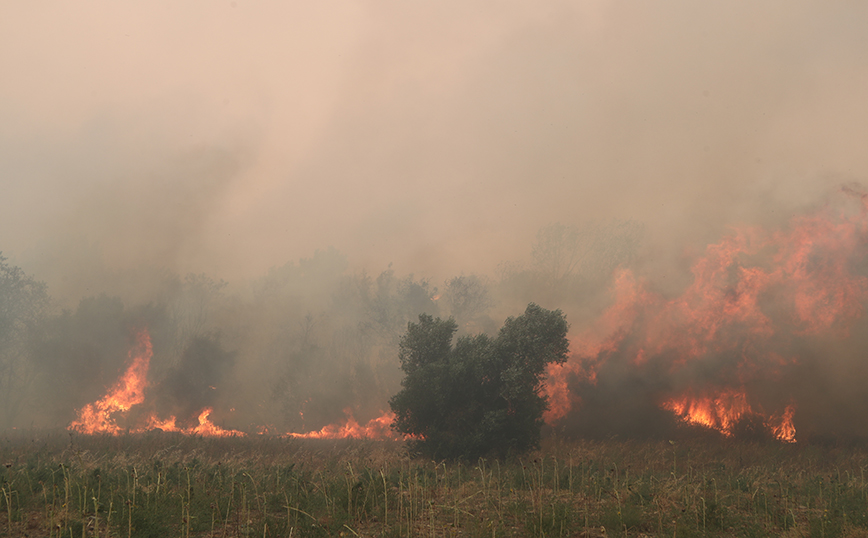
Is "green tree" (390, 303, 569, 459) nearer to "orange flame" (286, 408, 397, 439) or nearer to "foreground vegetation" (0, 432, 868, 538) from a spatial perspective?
"foreground vegetation" (0, 432, 868, 538)

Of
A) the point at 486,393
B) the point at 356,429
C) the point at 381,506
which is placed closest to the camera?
the point at 381,506

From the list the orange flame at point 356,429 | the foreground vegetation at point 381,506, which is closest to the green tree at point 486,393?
the foreground vegetation at point 381,506

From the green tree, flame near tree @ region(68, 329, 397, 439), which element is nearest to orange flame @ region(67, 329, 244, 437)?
flame near tree @ region(68, 329, 397, 439)

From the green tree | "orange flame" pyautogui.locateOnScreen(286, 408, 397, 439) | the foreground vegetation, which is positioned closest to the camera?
the foreground vegetation

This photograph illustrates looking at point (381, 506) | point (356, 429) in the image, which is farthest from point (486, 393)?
point (356, 429)

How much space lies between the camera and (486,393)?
28469 millimetres

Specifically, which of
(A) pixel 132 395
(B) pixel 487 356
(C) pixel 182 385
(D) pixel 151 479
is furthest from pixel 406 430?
(A) pixel 132 395

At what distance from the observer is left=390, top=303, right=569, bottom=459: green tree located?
26.9 metres

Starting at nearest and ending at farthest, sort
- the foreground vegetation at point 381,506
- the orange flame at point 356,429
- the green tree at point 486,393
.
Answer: the foreground vegetation at point 381,506, the green tree at point 486,393, the orange flame at point 356,429

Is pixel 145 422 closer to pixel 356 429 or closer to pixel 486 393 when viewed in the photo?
pixel 356 429

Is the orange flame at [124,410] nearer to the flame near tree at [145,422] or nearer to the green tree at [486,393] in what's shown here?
the flame near tree at [145,422]

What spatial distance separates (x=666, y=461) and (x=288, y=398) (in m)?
46.8

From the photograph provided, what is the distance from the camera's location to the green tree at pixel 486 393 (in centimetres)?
2691

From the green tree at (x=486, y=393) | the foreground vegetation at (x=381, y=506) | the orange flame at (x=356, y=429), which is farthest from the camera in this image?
the orange flame at (x=356, y=429)
